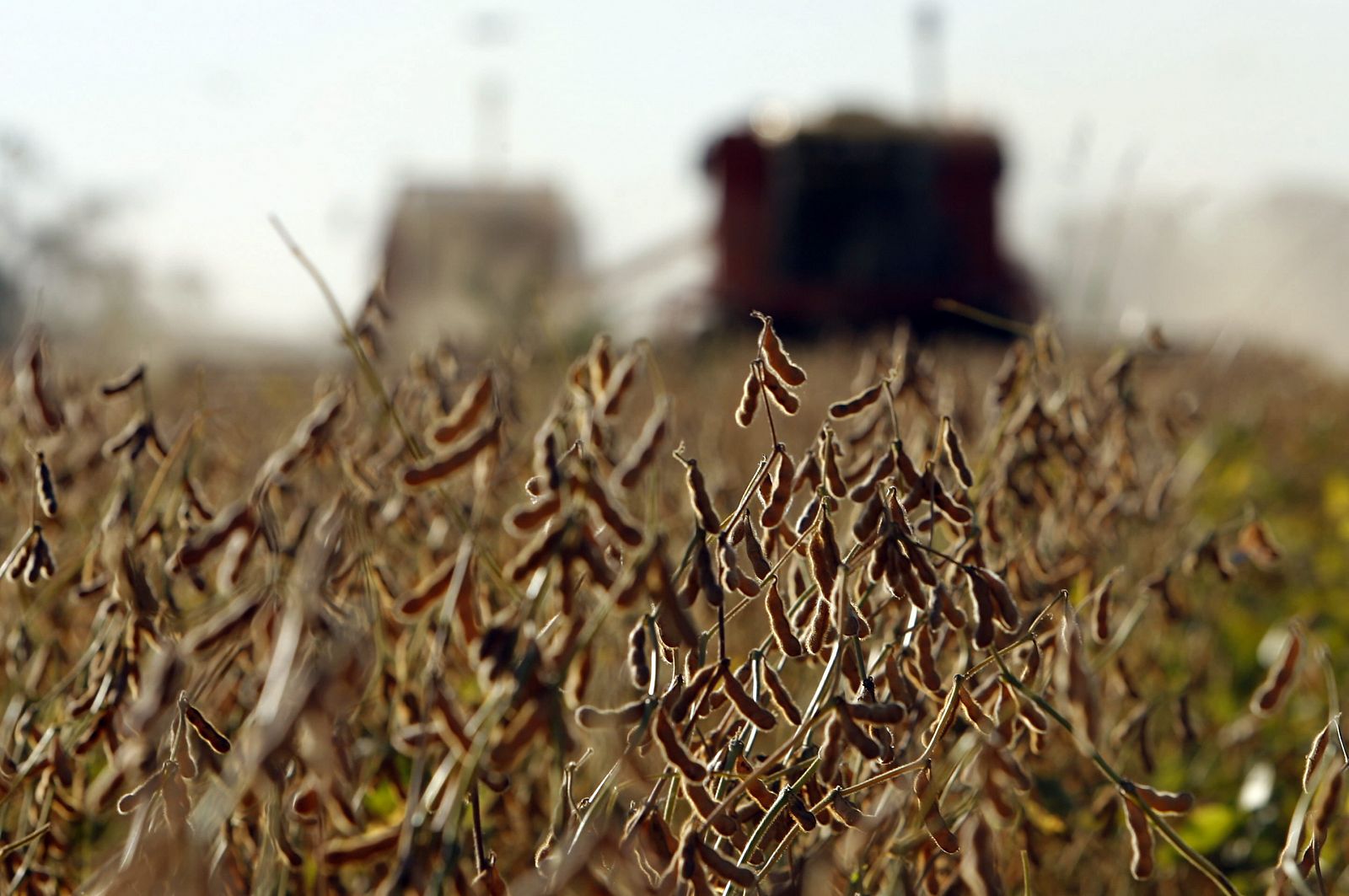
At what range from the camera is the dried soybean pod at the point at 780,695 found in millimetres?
1382

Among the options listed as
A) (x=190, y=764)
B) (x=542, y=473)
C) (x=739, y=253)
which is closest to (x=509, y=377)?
(x=190, y=764)

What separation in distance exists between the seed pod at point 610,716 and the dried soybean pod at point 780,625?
0.18 metres

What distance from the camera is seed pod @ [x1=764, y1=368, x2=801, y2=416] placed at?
1420mm

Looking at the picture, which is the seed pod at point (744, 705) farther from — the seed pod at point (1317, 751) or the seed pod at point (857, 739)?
the seed pod at point (1317, 751)

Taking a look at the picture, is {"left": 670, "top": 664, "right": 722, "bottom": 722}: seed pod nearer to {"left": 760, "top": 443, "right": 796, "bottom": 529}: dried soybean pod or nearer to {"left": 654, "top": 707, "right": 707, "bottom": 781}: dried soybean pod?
{"left": 654, "top": 707, "right": 707, "bottom": 781}: dried soybean pod

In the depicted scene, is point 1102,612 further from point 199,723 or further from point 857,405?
point 199,723

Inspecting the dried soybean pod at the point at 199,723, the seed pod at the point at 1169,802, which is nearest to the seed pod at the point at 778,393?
the seed pod at the point at 1169,802

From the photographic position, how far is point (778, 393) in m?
1.43

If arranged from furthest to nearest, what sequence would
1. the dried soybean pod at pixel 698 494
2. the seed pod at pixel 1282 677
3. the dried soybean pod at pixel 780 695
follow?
the seed pod at pixel 1282 677, the dried soybean pod at pixel 780 695, the dried soybean pod at pixel 698 494

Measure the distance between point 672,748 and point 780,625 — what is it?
22 centimetres

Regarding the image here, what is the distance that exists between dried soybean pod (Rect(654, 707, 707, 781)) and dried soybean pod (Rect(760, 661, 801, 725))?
0.68 feet

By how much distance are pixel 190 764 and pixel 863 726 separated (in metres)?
0.63

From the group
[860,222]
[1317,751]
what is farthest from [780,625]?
[860,222]

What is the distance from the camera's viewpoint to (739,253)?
16938 millimetres
